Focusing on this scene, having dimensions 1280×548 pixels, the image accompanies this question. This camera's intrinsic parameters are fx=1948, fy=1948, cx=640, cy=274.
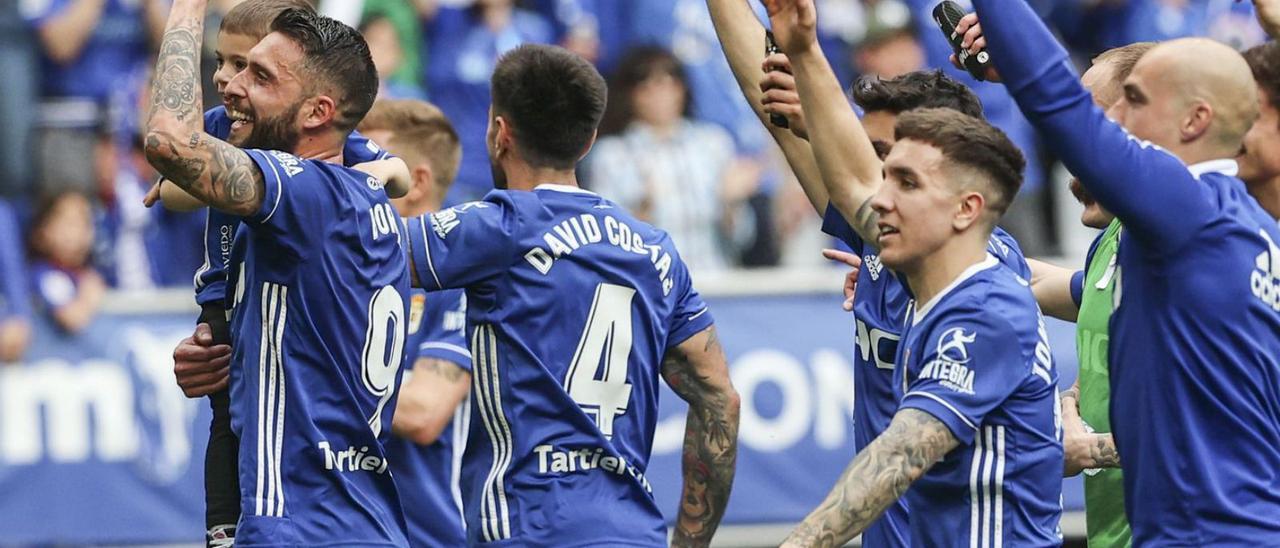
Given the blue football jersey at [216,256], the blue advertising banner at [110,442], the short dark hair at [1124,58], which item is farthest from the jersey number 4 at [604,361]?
the blue advertising banner at [110,442]

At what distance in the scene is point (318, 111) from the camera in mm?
5594

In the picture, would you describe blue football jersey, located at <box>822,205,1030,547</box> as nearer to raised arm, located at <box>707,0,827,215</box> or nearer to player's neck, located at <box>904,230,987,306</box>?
raised arm, located at <box>707,0,827,215</box>

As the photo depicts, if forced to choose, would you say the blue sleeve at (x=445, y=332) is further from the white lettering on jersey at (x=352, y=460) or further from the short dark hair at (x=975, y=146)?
the short dark hair at (x=975, y=146)

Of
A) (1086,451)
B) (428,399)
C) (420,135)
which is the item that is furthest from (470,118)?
(1086,451)

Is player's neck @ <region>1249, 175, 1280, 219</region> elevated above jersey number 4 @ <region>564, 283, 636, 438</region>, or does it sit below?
above

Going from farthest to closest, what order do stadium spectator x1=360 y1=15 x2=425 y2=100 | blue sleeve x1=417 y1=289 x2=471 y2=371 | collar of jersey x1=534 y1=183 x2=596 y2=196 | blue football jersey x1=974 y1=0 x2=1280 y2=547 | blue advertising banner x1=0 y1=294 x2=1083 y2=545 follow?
stadium spectator x1=360 y1=15 x2=425 y2=100 → blue advertising banner x1=0 y1=294 x2=1083 y2=545 → blue sleeve x1=417 y1=289 x2=471 y2=371 → collar of jersey x1=534 y1=183 x2=596 y2=196 → blue football jersey x1=974 y1=0 x2=1280 y2=547

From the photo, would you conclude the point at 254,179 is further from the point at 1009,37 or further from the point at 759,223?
the point at 759,223

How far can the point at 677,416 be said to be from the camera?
1062cm

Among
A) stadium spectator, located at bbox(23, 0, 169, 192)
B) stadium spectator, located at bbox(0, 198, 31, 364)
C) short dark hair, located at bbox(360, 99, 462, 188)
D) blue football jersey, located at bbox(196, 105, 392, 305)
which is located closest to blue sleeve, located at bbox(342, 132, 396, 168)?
blue football jersey, located at bbox(196, 105, 392, 305)

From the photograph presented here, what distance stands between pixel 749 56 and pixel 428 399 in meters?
1.78

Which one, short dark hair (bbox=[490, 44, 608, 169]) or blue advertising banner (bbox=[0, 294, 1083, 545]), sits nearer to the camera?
short dark hair (bbox=[490, 44, 608, 169])

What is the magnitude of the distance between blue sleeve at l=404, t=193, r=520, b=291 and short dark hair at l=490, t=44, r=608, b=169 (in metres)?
0.33

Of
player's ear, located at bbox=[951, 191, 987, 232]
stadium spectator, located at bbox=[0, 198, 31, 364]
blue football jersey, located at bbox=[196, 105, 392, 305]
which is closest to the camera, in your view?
player's ear, located at bbox=[951, 191, 987, 232]

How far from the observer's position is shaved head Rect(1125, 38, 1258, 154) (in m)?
4.75
